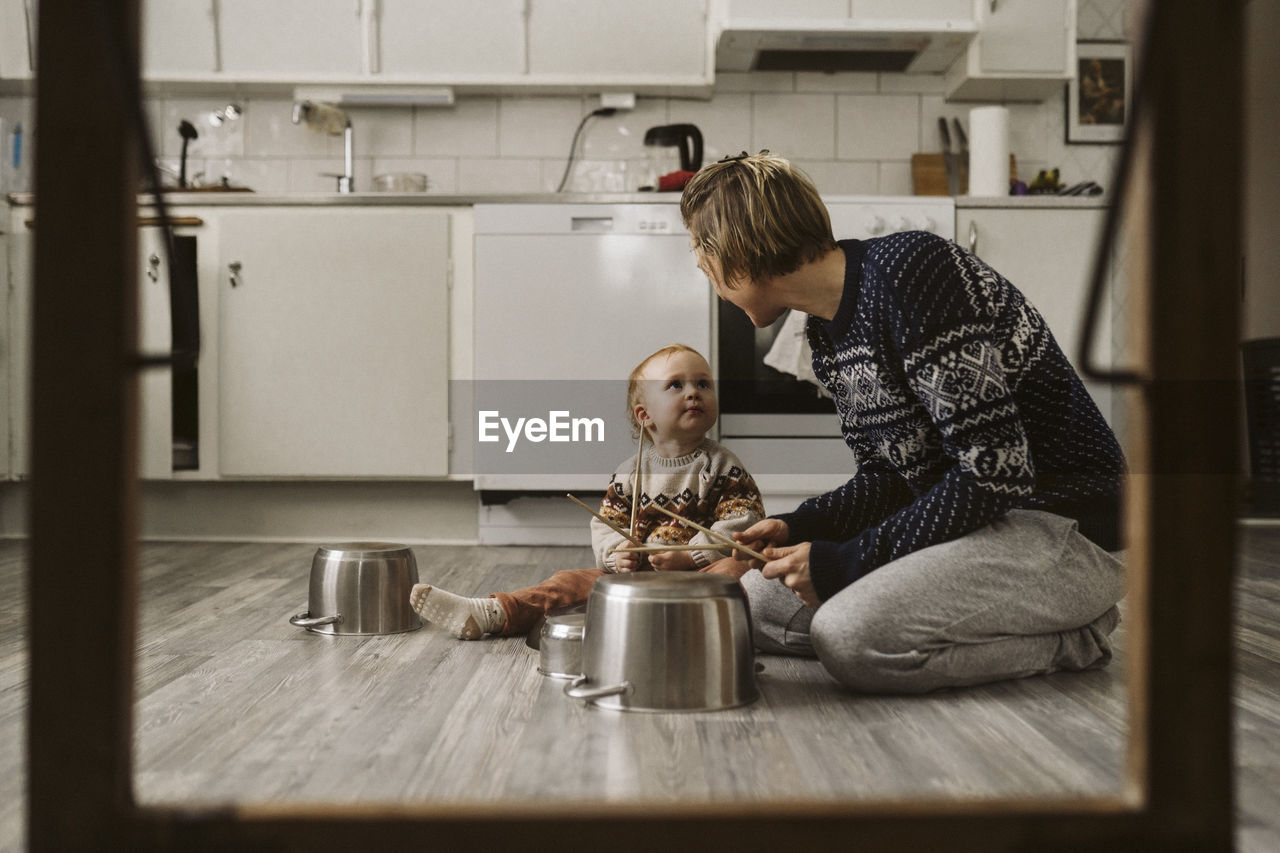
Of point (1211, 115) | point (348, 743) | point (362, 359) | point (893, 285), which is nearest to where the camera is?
point (1211, 115)

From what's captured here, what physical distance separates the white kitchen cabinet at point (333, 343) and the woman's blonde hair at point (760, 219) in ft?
5.77

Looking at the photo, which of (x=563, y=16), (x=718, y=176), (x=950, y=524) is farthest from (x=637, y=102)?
(x=950, y=524)

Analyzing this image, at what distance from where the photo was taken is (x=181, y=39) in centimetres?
333

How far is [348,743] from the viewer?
3.81 feet

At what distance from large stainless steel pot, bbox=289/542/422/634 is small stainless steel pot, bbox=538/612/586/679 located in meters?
0.39

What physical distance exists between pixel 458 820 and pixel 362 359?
2550 mm

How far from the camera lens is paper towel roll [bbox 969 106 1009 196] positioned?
325 cm

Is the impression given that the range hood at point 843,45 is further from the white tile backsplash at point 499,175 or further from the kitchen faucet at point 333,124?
the kitchen faucet at point 333,124

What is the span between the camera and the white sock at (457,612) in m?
1.70

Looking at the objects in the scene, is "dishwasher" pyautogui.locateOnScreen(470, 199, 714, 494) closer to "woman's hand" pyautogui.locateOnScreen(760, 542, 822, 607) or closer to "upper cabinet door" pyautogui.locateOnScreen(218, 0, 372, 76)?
"upper cabinet door" pyautogui.locateOnScreen(218, 0, 372, 76)

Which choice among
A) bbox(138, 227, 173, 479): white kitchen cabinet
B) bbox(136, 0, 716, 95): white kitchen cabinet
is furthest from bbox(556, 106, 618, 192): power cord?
bbox(138, 227, 173, 479): white kitchen cabinet

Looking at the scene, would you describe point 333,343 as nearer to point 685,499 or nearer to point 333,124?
point 333,124

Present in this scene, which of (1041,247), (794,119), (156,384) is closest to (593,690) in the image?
(156,384)

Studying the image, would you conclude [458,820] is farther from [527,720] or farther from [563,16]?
[563,16]
